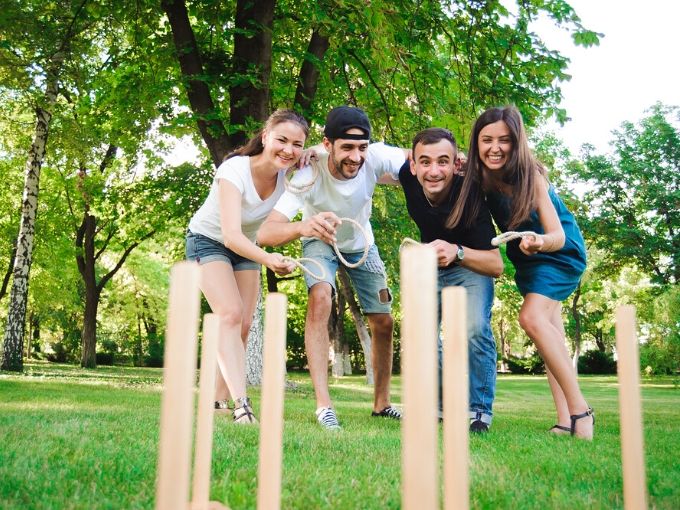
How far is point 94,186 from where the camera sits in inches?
776

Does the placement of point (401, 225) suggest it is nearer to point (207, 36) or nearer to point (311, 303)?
point (207, 36)

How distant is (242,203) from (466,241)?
177 cm

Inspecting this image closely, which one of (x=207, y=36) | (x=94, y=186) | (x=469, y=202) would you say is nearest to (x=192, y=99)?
(x=207, y=36)

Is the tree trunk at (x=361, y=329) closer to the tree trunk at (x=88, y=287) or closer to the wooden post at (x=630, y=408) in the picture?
the tree trunk at (x=88, y=287)

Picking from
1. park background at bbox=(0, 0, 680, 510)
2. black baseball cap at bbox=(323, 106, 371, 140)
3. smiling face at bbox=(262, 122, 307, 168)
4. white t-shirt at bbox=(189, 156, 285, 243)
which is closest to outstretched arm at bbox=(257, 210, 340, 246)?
white t-shirt at bbox=(189, 156, 285, 243)

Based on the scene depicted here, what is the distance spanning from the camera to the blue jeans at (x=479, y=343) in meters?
5.03

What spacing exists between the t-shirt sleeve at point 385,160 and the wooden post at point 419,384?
3965 mm

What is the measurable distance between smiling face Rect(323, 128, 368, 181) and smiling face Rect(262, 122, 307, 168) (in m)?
0.25

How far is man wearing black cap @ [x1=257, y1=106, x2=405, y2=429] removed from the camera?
Answer: 4902mm

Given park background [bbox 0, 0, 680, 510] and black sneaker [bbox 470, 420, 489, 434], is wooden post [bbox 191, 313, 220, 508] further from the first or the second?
park background [bbox 0, 0, 680, 510]

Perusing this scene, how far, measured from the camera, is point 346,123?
4.88 meters

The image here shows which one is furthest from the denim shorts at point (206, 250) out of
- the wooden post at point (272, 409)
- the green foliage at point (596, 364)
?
the green foliage at point (596, 364)

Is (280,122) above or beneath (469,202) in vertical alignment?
above

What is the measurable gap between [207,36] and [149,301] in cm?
2552
